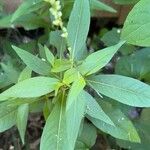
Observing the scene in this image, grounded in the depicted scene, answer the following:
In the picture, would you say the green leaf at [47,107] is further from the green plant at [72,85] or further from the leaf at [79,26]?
the leaf at [79,26]

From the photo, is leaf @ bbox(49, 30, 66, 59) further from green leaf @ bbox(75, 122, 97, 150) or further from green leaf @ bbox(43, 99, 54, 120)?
green leaf @ bbox(75, 122, 97, 150)

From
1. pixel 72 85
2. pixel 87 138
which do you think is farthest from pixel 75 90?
pixel 87 138

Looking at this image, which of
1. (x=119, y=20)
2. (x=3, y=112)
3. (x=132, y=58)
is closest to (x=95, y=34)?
(x=119, y=20)

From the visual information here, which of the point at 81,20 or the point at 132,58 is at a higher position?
the point at 81,20

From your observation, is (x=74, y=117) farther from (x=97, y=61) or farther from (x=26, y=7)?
(x=26, y=7)

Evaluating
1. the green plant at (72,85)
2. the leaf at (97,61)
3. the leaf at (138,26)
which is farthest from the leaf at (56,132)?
the leaf at (138,26)

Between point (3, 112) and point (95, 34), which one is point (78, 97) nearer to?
point (3, 112)
